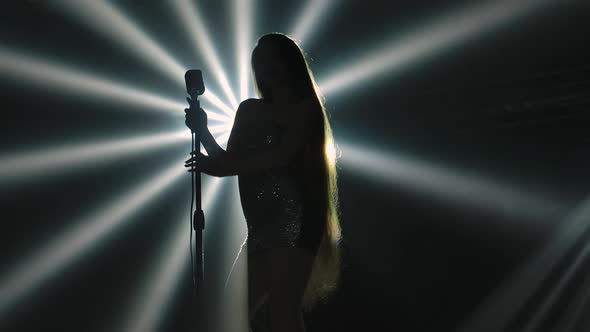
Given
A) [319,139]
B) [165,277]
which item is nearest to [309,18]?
[165,277]

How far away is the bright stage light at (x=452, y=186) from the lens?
126 inches

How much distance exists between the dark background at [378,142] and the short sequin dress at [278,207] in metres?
1.36

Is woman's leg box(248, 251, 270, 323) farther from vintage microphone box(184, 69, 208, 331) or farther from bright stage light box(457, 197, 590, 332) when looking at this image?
bright stage light box(457, 197, 590, 332)

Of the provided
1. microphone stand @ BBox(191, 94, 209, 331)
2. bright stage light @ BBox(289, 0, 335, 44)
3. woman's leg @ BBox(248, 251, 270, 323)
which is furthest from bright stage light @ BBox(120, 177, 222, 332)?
woman's leg @ BBox(248, 251, 270, 323)

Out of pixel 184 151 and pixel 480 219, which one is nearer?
pixel 184 151

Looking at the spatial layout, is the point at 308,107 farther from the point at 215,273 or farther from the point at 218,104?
the point at 215,273

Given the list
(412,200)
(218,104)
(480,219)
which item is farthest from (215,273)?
(480,219)

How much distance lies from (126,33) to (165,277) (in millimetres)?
978

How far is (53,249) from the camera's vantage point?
259 cm

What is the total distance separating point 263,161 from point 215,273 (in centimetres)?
146

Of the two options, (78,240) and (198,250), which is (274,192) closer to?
(198,250)

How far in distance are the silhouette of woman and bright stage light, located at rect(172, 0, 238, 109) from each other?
123 centimetres

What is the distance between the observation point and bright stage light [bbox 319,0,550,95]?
2.88 m

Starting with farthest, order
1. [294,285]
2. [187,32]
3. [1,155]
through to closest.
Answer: [187,32] < [1,155] < [294,285]
